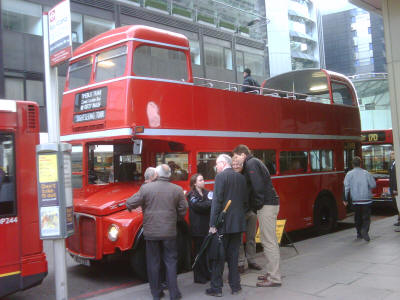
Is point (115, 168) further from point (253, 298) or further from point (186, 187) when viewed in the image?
point (253, 298)

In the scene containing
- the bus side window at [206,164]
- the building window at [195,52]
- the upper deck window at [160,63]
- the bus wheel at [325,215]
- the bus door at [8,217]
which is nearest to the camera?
the bus door at [8,217]

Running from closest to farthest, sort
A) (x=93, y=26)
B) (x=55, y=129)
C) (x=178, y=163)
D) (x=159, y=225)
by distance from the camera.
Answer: (x=55, y=129) → (x=159, y=225) → (x=178, y=163) → (x=93, y=26)

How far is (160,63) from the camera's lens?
6.96 meters

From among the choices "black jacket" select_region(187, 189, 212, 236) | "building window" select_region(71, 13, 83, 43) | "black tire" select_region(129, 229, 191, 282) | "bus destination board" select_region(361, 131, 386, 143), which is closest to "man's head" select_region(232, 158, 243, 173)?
"black jacket" select_region(187, 189, 212, 236)

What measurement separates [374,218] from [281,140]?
5.90 meters

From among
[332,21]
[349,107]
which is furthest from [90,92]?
[332,21]

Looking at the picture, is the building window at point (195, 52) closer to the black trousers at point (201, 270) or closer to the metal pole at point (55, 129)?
the black trousers at point (201, 270)

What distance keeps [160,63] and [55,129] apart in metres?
2.71

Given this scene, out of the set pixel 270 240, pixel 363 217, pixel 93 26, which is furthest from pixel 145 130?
pixel 93 26

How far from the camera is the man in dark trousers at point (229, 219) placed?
543 cm

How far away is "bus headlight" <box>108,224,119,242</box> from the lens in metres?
6.13

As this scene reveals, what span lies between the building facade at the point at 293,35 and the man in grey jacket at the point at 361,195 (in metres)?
32.5

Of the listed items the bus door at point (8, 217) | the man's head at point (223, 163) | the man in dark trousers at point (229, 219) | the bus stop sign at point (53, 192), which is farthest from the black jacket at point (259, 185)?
the bus door at point (8, 217)

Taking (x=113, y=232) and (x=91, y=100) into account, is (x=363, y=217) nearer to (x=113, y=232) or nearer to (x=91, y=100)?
(x=113, y=232)
